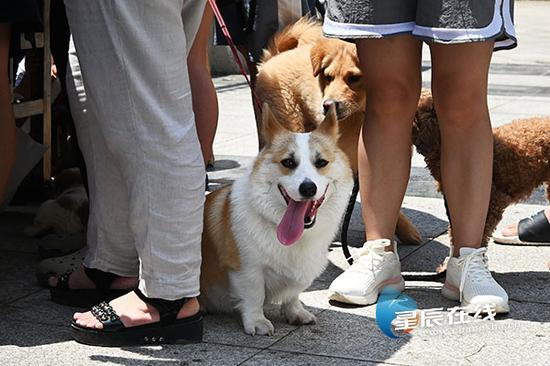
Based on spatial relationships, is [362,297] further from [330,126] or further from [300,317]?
[330,126]

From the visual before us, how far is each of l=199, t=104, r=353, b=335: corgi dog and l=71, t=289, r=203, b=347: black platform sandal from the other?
0.28 metres

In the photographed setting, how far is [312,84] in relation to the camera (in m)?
4.92

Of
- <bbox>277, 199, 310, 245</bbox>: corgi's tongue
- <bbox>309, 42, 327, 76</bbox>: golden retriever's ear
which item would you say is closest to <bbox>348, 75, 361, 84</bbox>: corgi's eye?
<bbox>309, 42, 327, 76</bbox>: golden retriever's ear

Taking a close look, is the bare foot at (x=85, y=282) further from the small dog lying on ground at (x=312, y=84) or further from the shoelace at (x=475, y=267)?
the small dog lying on ground at (x=312, y=84)

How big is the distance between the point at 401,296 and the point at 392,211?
13.4 inches

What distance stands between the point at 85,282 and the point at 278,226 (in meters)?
0.79

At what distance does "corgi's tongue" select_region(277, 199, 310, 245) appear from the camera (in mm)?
3455

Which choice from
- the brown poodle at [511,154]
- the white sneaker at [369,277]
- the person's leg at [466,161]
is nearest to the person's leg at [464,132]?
the person's leg at [466,161]

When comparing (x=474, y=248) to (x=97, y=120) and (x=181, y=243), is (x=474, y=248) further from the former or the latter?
(x=97, y=120)

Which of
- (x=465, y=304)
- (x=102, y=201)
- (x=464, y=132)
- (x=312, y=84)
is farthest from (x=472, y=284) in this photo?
(x=312, y=84)

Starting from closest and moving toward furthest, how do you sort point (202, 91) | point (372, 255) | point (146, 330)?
1. point (146, 330)
2. point (372, 255)
3. point (202, 91)

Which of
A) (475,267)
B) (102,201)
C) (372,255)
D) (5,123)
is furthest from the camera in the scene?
(372,255)

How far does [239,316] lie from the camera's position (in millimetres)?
3678

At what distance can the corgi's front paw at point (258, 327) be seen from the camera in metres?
3.45
